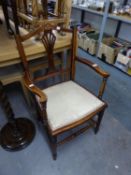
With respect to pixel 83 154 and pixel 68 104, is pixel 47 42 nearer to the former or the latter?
pixel 68 104

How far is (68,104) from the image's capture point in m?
1.04

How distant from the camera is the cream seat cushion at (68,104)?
94cm

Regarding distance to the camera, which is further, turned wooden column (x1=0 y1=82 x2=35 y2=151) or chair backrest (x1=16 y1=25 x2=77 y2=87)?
turned wooden column (x1=0 y1=82 x2=35 y2=151)

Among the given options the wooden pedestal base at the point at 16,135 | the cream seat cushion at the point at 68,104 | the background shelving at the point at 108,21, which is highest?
the background shelving at the point at 108,21

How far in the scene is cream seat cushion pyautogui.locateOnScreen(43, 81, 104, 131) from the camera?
94 centimetres

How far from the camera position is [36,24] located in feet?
3.41

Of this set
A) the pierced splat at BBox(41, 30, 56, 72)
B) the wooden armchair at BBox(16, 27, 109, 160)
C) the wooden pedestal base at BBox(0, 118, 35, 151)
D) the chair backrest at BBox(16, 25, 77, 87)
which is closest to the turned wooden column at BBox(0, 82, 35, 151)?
the wooden pedestal base at BBox(0, 118, 35, 151)

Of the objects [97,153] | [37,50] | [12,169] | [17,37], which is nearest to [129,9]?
[37,50]

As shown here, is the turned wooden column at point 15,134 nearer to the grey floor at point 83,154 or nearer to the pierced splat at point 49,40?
the grey floor at point 83,154

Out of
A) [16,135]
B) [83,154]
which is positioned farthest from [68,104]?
[16,135]

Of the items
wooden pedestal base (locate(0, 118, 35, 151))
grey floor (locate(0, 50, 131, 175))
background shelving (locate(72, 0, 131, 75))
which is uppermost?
background shelving (locate(72, 0, 131, 75))

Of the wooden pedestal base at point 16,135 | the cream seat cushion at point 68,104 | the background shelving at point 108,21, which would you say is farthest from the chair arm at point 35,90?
the background shelving at point 108,21

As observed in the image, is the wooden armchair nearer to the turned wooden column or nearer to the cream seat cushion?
the cream seat cushion

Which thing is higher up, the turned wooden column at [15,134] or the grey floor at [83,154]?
the turned wooden column at [15,134]
